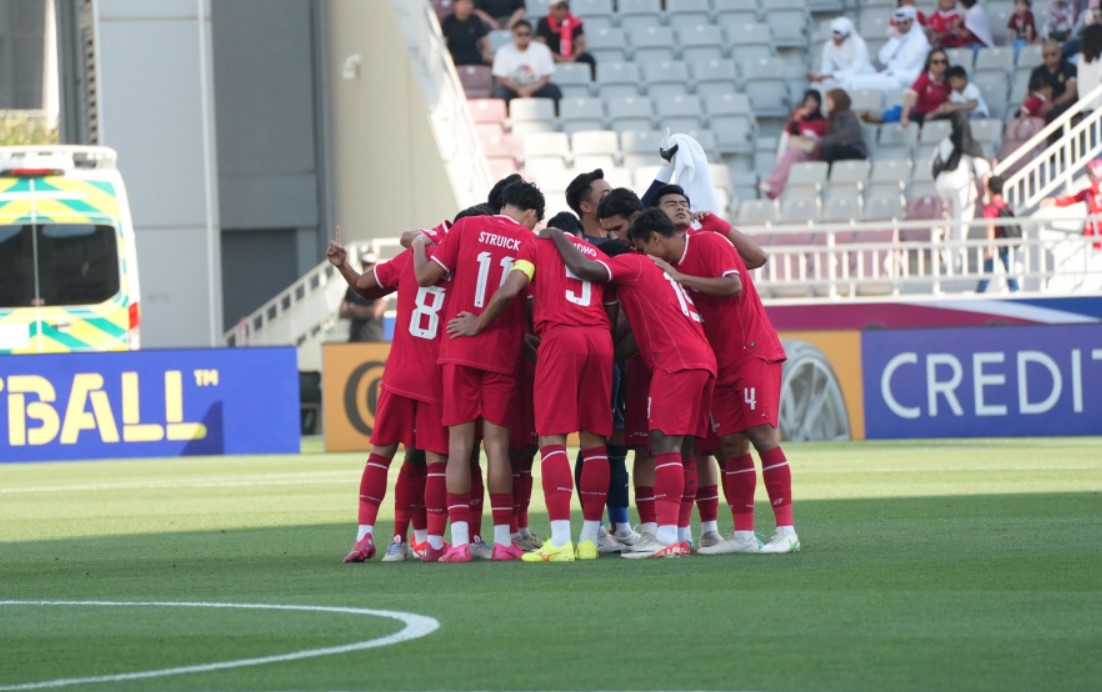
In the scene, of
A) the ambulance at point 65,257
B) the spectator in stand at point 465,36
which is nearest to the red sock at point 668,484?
the ambulance at point 65,257

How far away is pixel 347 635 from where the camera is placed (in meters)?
7.58

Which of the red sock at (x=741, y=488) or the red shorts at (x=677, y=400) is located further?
the red sock at (x=741, y=488)

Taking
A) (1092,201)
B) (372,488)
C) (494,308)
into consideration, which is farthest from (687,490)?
(1092,201)

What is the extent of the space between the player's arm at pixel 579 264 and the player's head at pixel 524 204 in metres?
0.38

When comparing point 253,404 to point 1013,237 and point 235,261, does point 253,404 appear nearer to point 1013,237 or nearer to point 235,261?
point 1013,237

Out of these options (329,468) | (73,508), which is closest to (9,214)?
(329,468)

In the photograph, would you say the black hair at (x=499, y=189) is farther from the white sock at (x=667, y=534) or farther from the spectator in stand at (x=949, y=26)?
the spectator in stand at (x=949, y=26)

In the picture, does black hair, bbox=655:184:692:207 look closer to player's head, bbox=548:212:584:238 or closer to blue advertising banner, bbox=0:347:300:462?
player's head, bbox=548:212:584:238

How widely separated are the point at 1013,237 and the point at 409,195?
8.95 meters

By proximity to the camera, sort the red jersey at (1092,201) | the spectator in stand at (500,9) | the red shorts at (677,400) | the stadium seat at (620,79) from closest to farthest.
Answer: the red shorts at (677,400)
the red jersey at (1092,201)
the stadium seat at (620,79)
the spectator in stand at (500,9)

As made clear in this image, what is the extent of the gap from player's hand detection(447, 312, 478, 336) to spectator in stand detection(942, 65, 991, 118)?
63.2ft

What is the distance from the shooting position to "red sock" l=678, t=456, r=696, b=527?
10641mm

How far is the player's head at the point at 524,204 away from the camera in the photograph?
34.8 ft

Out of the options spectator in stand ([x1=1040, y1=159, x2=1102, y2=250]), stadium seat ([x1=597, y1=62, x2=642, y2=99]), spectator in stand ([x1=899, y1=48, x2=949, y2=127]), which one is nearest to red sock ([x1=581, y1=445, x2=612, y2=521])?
spectator in stand ([x1=1040, y1=159, x2=1102, y2=250])
